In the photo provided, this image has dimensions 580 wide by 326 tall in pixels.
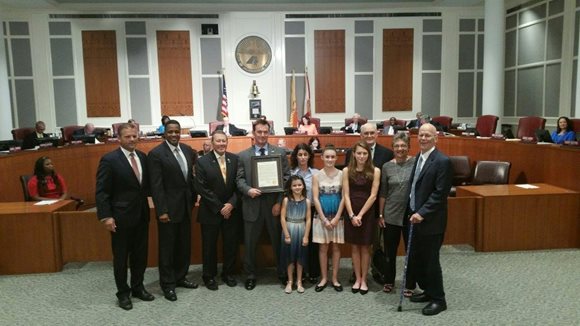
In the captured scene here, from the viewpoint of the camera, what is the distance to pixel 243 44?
12266 mm

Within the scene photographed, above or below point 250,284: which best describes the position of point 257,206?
above

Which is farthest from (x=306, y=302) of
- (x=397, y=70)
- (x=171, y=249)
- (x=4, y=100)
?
(x=4, y=100)

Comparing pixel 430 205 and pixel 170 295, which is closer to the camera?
pixel 430 205

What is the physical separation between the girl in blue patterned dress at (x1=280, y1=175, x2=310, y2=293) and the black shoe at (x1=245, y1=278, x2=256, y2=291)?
0.30 m

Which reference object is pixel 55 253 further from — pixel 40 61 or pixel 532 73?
pixel 532 73

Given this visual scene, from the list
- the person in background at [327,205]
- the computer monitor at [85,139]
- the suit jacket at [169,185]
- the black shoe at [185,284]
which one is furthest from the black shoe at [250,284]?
the computer monitor at [85,139]

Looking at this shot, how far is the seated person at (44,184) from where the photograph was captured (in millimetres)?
5273

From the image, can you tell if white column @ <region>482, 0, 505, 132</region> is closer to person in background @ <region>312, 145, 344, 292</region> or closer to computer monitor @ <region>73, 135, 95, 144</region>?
person in background @ <region>312, 145, 344, 292</region>

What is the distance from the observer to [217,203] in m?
3.79

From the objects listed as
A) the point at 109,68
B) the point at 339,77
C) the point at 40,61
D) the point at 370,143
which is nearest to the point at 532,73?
the point at 339,77

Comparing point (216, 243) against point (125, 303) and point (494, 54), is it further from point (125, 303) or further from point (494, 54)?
point (494, 54)

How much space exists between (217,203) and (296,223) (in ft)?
2.35

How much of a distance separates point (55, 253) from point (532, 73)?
1139 centimetres

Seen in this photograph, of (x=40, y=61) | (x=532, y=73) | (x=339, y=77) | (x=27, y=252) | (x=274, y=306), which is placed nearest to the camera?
(x=274, y=306)
